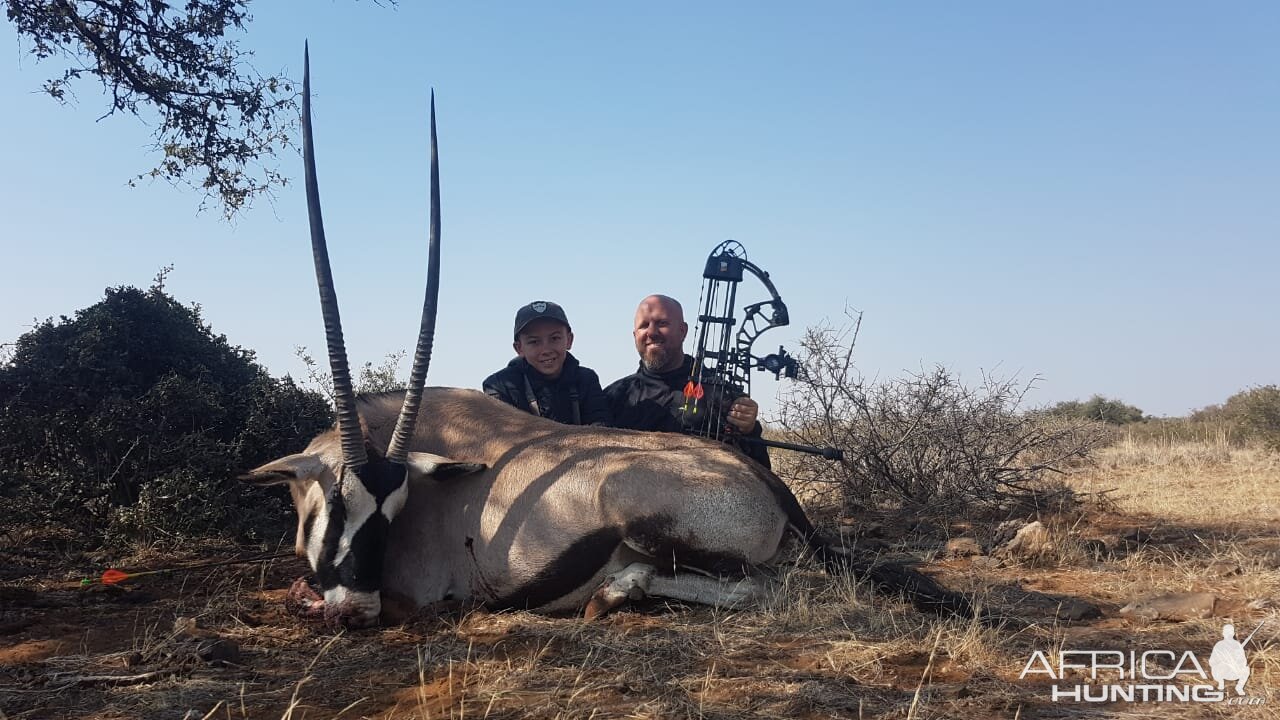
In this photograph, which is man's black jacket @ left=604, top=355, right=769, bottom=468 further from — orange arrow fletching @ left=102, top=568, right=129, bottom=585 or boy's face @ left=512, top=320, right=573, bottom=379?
orange arrow fletching @ left=102, top=568, right=129, bottom=585

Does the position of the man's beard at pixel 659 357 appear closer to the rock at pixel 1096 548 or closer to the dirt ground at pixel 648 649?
the dirt ground at pixel 648 649

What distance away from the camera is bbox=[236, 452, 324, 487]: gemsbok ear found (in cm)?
463

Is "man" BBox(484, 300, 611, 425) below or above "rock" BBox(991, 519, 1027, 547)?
above

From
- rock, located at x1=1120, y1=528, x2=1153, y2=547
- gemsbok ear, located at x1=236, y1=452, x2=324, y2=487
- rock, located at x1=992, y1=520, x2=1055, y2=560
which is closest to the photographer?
gemsbok ear, located at x1=236, y1=452, x2=324, y2=487

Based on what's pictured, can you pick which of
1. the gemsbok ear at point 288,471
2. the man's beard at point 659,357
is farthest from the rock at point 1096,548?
the gemsbok ear at point 288,471

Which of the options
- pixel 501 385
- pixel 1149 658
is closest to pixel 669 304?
pixel 501 385

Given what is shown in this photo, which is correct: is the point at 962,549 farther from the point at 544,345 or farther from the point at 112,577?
the point at 112,577

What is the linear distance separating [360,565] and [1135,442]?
15303 millimetres

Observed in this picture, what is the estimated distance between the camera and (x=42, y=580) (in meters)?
5.54

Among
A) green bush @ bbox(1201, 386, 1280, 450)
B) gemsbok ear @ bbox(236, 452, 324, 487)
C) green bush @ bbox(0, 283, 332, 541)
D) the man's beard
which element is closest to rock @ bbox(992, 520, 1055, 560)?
the man's beard

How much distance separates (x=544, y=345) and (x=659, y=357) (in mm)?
1097

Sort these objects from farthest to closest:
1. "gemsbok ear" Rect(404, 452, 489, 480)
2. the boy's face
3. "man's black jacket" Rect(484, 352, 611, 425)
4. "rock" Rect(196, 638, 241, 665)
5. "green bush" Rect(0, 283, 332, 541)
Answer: the boy's face
"man's black jacket" Rect(484, 352, 611, 425)
"green bush" Rect(0, 283, 332, 541)
"gemsbok ear" Rect(404, 452, 489, 480)
"rock" Rect(196, 638, 241, 665)

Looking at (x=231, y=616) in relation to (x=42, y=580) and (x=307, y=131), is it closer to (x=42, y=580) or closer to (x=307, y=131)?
(x=42, y=580)

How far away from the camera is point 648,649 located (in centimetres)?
364
